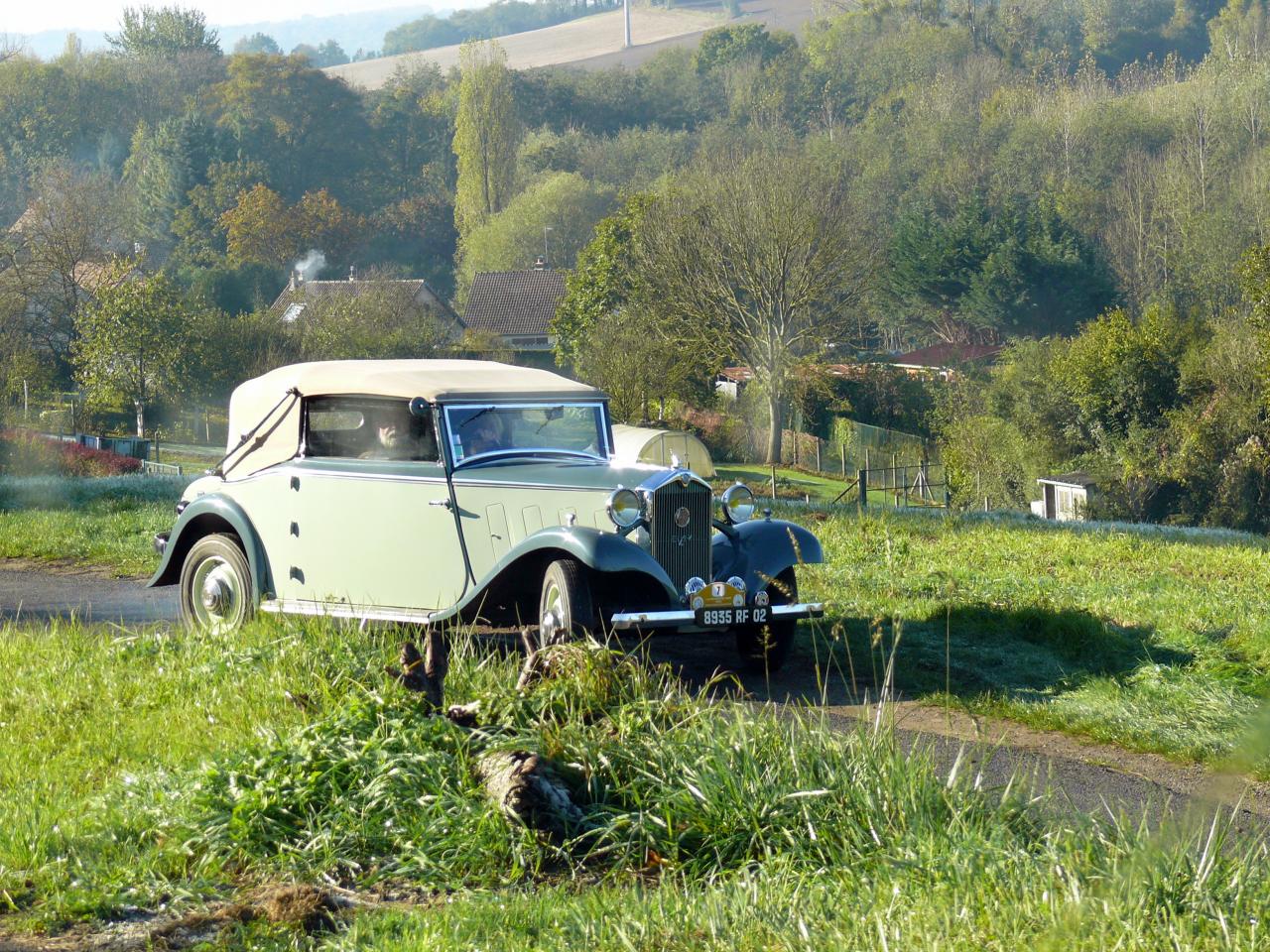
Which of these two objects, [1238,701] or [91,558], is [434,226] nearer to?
[91,558]

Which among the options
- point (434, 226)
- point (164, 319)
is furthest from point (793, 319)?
point (434, 226)

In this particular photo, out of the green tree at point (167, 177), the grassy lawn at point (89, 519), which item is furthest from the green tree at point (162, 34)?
the grassy lawn at point (89, 519)

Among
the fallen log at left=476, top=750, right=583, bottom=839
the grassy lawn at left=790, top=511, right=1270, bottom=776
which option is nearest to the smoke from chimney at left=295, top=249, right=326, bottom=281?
the grassy lawn at left=790, top=511, right=1270, bottom=776

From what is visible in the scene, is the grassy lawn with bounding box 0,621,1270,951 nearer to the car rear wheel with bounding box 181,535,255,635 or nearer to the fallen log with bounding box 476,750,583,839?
the fallen log with bounding box 476,750,583,839

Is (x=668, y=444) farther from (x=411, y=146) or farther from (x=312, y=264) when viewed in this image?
(x=411, y=146)

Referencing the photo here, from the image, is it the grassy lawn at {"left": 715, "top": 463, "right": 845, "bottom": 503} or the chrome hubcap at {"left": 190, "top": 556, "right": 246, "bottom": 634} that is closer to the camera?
the chrome hubcap at {"left": 190, "top": 556, "right": 246, "bottom": 634}

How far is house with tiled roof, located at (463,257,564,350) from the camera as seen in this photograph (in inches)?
2709

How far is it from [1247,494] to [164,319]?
33.0 meters

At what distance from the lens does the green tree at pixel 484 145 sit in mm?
90125

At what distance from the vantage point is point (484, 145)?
298ft

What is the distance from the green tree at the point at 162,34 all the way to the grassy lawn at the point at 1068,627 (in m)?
109

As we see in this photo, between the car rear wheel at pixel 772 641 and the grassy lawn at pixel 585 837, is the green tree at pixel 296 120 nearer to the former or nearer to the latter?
the car rear wheel at pixel 772 641

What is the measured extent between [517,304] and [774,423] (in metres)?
27.3

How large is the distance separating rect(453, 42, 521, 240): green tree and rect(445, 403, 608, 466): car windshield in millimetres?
82153
